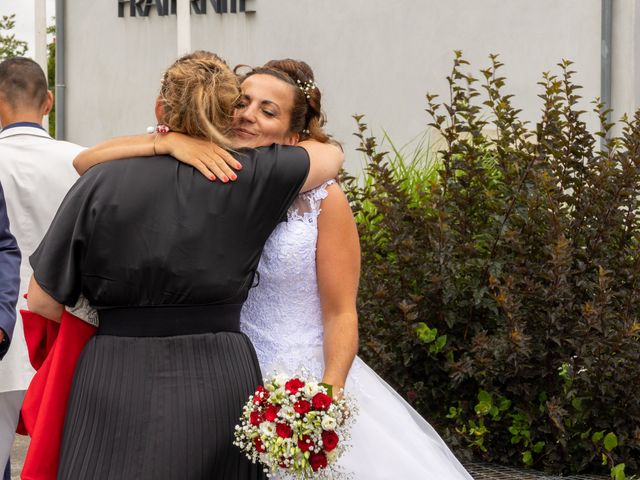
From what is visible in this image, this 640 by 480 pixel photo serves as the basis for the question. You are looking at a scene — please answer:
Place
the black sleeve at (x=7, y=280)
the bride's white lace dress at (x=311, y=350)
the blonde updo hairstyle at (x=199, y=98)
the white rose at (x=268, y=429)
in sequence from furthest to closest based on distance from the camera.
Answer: the black sleeve at (x=7, y=280), the bride's white lace dress at (x=311, y=350), the blonde updo hairstyle at (x=199, y=98), the white rose at (x=268, y=429)

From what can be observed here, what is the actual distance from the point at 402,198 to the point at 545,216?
2.38 feet

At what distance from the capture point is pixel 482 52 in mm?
12039

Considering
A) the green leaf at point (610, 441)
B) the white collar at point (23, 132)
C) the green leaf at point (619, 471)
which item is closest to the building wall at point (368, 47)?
the green leaf at point (610, 441)

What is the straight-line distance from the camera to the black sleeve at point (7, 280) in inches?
151

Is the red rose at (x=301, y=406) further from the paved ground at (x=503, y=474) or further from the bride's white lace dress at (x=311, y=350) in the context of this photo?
the paved ground at (x=503, y=474)

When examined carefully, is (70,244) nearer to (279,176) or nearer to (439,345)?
(279,176)

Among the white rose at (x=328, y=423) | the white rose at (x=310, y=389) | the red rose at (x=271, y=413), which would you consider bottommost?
the white rose at (x=328, y=423)

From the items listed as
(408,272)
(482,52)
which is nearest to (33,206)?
(408,272)

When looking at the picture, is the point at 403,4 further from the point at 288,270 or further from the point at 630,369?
the point at 288,270

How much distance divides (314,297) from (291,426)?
2.09 feet

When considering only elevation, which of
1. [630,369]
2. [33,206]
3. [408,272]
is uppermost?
[33,206]

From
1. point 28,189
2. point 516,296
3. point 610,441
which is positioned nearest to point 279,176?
point 28,189

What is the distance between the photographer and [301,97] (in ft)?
11.7

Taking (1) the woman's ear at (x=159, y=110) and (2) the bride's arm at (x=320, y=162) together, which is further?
(2) the bride's arm at (x=320, y=162)
